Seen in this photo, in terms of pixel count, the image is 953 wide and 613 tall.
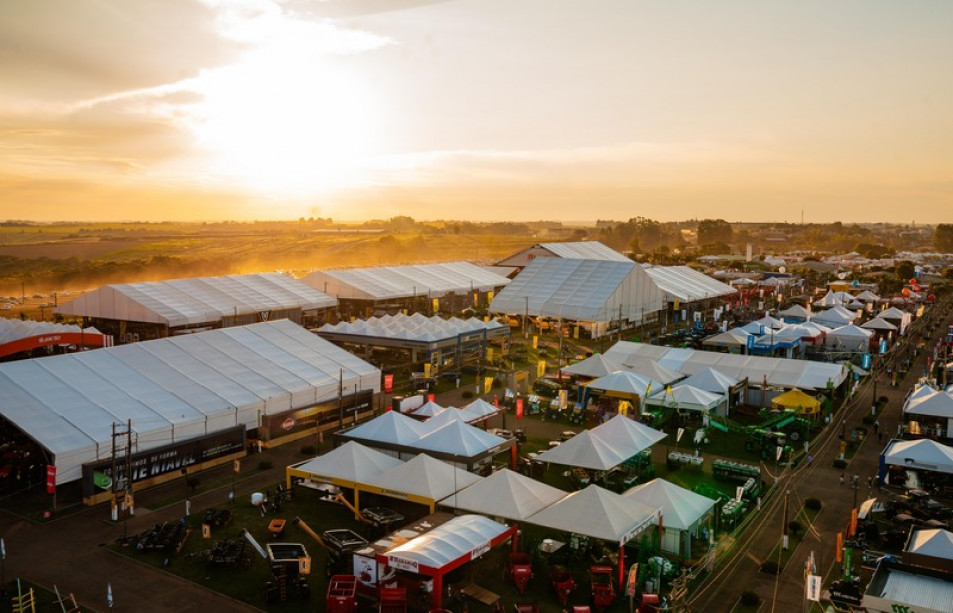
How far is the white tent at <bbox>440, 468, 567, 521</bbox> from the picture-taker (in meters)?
21.4

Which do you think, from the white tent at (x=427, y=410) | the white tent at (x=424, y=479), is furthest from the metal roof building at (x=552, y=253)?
the white tent at (x=424, y=479)

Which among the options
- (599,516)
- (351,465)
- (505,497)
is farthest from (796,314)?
(351,465)

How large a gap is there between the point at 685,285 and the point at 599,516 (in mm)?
63203

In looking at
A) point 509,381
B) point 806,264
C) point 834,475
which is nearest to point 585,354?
point 509,381

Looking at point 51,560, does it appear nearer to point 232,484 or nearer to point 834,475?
point 232,484

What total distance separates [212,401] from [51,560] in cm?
1063

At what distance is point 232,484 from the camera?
26.7 m

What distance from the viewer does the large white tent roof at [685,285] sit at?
243 feet

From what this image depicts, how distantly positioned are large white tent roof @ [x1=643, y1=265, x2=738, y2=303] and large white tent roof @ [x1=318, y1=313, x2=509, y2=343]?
28990mm

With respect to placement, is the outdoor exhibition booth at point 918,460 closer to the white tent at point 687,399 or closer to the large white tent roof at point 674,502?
the white tent at point 687,399

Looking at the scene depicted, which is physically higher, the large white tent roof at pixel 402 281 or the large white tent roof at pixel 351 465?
the large white tent roof at pixel 402 281

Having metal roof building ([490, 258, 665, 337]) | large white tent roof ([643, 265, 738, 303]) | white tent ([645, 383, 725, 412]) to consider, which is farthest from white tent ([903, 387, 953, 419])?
large white tent roof ([643, 265, 738, 303])

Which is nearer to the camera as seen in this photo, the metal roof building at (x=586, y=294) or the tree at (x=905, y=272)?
the metal roof building at (x=586, y=294)

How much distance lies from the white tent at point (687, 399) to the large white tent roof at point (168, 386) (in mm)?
15187
